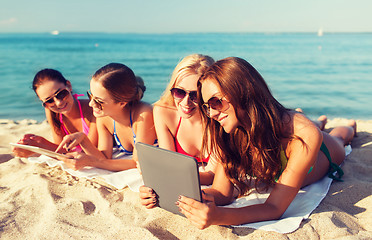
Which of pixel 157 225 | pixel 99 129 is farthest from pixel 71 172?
pixel 157 225

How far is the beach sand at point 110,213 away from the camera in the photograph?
88.7 inches

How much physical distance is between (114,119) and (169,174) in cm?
161

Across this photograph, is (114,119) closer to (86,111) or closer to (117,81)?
(117,81)

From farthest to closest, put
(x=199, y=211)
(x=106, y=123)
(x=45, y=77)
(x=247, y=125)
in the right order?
1. (x=106, y=123)
2. (x=45, y=77)
3. (x=247, y=125)
4. (x=199, y=211)

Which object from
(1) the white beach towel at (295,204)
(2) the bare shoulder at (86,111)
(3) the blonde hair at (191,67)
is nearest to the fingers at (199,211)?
(1) the white beach towel at (295,204)

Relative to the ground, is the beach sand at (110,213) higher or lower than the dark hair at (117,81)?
lower

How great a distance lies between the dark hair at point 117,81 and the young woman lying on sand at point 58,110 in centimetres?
61

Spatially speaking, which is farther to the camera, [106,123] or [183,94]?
[106,123]

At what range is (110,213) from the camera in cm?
261

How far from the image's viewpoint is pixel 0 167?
142 inches

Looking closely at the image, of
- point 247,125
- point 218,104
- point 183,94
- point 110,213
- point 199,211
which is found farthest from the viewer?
point 183,94

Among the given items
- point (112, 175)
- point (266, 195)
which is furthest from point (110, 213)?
point (266, 195)

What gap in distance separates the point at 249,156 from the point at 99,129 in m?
1.98

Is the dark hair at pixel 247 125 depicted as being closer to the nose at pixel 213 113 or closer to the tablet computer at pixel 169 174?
the nose at pixel 213 113
